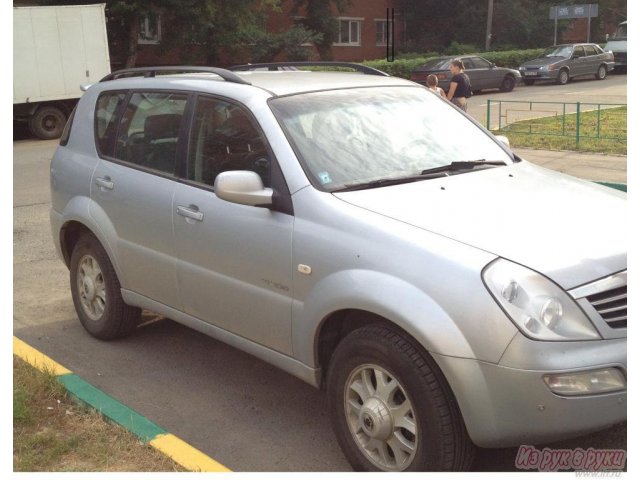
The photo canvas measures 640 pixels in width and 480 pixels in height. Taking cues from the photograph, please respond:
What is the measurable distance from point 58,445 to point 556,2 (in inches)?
1868

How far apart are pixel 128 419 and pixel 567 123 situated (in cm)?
1529

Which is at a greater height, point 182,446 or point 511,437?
point 511,437

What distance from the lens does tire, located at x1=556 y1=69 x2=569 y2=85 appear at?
34.0m

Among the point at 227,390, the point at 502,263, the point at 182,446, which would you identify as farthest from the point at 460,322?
the point at 227,390

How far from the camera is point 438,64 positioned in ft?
98.8

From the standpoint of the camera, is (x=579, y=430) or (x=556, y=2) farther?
(x=556, y=2)

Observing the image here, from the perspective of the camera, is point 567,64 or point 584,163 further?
point 567,64

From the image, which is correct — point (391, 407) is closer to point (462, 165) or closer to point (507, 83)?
point (462, 165)

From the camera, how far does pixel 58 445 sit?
405cm

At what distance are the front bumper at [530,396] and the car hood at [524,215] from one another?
295mm

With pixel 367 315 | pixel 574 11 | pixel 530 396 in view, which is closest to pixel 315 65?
pixel 367 315

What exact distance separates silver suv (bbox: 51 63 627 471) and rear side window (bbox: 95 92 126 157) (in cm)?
2

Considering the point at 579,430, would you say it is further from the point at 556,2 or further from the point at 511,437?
the point at 556,2

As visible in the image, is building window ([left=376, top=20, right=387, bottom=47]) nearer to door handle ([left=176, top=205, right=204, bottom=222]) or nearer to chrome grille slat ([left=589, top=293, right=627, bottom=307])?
door handle ([left=176, top=205, right=204, bottom=222])
